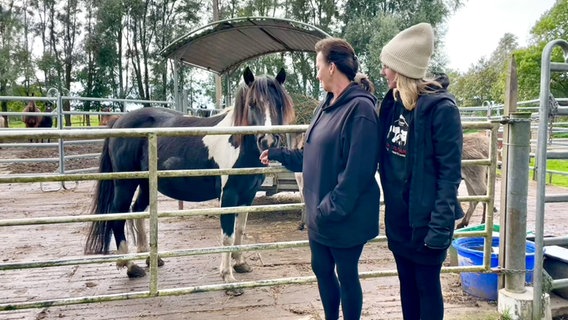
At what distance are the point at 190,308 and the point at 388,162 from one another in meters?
1.91

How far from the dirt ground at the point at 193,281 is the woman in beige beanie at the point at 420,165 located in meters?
1.10

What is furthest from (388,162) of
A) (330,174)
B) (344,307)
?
(344,307)

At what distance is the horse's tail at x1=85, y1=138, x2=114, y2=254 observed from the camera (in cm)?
363

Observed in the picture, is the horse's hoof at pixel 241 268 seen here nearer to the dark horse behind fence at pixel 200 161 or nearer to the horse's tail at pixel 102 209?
the dark horse behind fence at pixel 200 161

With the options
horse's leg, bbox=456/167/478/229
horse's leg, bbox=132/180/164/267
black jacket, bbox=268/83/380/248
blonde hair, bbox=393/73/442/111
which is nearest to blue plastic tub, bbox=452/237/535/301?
black jacket, bbox=268/83/380/248

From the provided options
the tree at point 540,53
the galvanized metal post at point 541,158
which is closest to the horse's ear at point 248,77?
the galvanized metal post at point 541,158

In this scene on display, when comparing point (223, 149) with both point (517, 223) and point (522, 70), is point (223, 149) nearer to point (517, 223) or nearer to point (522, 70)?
point (517, 223)

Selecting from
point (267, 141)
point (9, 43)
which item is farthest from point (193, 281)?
point (9, 43)

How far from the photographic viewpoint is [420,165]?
70.2 inches

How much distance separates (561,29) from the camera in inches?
1225

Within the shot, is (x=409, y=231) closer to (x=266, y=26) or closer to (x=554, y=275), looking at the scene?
(x=554, y=275)

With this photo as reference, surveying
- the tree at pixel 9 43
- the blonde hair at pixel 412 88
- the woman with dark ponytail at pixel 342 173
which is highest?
the tree at pixel 9 43

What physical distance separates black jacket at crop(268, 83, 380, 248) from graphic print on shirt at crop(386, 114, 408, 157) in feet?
0.33

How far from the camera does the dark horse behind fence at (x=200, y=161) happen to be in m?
3.31
